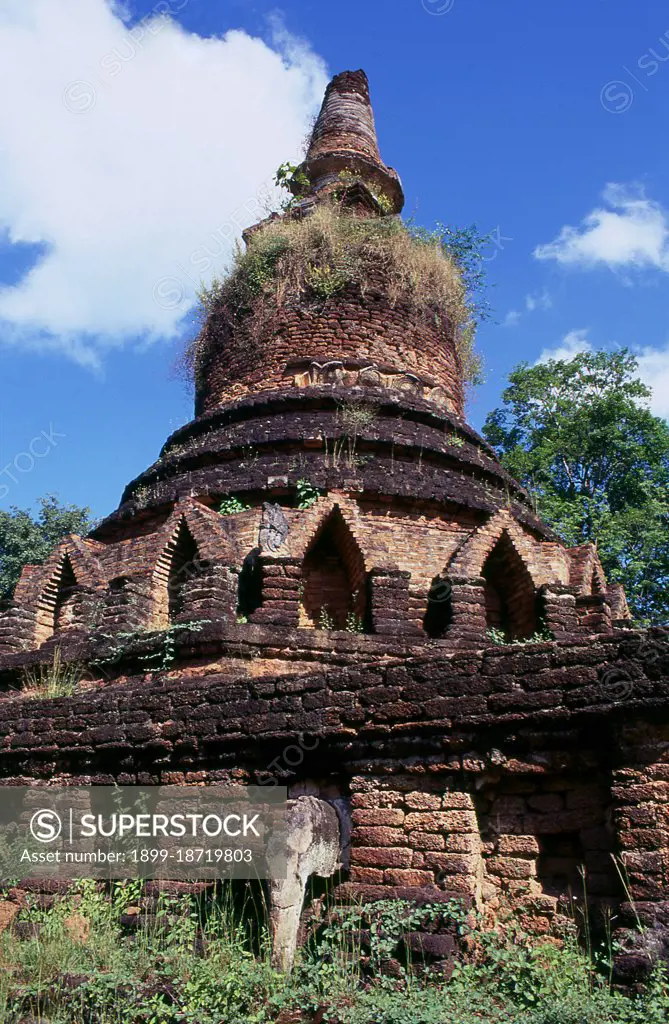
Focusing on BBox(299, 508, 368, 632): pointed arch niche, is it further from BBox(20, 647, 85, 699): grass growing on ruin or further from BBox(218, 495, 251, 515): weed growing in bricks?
BBox(20, 647, 85, 699): grass growing on ruin

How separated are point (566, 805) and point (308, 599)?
155 inches

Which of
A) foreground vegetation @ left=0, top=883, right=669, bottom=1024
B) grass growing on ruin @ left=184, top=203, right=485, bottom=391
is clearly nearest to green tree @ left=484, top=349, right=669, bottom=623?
grass growing on ruin @ left=184, top=203, right=485, bottom=391

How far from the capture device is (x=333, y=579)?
8.18 metres

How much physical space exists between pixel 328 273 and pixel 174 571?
16.7ft

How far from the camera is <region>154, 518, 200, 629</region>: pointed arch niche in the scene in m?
8.02

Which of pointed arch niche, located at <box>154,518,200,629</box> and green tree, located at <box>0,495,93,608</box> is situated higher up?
green tree, located at <box>0,495,93,608</box>

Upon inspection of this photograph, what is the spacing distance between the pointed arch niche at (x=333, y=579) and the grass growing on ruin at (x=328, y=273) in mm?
4007

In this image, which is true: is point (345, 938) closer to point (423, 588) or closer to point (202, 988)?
point (202, 988)

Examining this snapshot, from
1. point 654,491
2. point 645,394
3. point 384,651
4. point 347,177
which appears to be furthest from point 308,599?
point 645,394

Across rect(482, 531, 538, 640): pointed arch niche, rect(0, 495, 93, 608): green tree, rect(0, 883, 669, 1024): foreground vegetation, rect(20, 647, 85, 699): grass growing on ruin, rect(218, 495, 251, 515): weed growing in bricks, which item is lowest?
rect(0, 883, 669, 1024): foreground vegetation

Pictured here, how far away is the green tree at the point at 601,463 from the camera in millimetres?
18297

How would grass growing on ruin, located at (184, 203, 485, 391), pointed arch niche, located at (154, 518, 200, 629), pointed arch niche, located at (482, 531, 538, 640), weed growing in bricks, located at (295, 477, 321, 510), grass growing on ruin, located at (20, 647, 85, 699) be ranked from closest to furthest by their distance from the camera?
1. grass growing on ruin, located at (20, 647, 85, 699)
2. pointed arch niche, located at (154, 518, 200, 629)
3. pointed arch niche, located at (482, 531, 538, 640)
4. weed growing in bricks, located at (295, 477, 321, 510)
5. grass growing on ruin, located at (184, 203, 485, 391)

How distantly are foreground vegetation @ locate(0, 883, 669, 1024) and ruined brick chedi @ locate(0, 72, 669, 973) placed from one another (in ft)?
0.64

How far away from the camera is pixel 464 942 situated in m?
4.14
